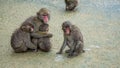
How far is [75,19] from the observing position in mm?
9195

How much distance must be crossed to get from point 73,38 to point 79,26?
5.90 feet

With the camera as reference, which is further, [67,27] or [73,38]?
[73,38]

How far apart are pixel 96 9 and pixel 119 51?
321cm

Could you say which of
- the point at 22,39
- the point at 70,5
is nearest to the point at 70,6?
the point at 70,5

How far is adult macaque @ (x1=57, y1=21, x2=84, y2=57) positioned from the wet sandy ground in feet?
0.49

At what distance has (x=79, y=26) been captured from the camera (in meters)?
8.59

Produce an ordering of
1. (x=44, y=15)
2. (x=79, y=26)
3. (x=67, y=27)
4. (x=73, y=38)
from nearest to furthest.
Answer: (x=67, y=27)
(x=73, y=38)
(x=44, y=15)
(x=79, y=26)

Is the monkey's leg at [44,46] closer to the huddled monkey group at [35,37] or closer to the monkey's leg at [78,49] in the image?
the huddled monkey group at [35,37]

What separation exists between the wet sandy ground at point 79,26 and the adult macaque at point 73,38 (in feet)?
0.49

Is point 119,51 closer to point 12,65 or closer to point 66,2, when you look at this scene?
point 12,65

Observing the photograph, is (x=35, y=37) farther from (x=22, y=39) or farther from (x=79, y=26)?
(x=79, y=26)

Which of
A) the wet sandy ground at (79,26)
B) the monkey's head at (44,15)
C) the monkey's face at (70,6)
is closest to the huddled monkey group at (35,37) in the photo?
the monkey's head at (44,15)

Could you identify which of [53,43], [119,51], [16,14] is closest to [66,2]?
[16,14]

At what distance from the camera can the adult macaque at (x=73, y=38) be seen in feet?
22.0
